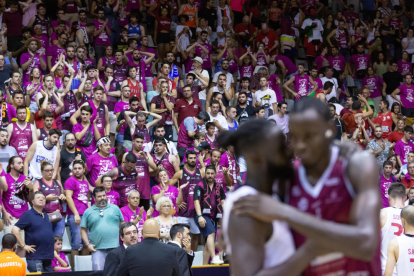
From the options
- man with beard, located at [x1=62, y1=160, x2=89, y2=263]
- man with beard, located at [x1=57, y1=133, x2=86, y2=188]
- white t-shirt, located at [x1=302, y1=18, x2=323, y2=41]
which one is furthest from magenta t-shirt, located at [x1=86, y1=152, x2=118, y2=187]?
white t-shirt, located at [x1=302, y1=18, x2=323, y2=41]

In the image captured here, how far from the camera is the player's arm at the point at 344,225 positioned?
82.4 inches

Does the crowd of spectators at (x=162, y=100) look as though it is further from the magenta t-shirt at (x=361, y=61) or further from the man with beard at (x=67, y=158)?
the magenta t-shirt at (x=361, y=61)

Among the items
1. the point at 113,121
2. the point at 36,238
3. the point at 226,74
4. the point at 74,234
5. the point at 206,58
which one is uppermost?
the point at 206,58

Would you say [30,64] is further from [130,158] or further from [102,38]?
[130,158]

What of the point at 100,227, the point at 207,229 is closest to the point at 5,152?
the point at 100,227

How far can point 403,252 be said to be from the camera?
651cm

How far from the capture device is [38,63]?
13.1 m

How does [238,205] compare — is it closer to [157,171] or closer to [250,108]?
[157,171]

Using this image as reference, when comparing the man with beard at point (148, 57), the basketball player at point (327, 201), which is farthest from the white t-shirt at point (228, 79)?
the basketball player at point (327, 201)

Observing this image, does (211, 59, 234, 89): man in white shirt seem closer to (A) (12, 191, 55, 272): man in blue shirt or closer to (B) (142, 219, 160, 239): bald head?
(A) (12, 191, 55, 272): man in blue shirt

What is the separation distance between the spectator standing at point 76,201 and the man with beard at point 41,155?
0.59 meters

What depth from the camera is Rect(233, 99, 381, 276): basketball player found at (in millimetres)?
2104

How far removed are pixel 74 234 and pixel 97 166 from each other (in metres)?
1.49

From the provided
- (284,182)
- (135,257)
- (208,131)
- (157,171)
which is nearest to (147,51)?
(208,131)
